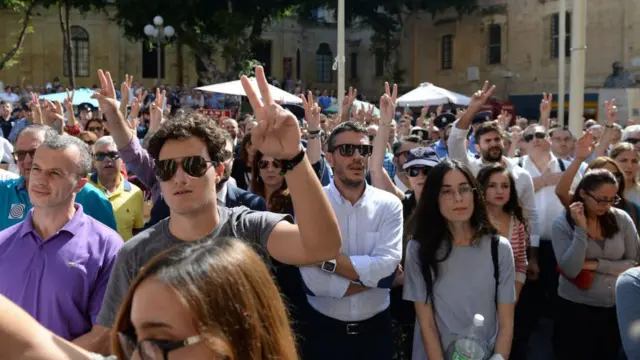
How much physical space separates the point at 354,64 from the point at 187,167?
38.6 meters

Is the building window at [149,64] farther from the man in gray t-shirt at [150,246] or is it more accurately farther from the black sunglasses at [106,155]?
the man in gray t-shirt at [150,246]

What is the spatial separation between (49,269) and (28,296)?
5.8 inches

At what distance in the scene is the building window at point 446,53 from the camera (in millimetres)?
35562

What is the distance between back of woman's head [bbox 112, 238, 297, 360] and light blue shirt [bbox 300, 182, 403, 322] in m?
2.14

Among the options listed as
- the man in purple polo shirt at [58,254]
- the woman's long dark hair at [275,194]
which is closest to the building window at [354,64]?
the woman's long dark hair at [275,194]

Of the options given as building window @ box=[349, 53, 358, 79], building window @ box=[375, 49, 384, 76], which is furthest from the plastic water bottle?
building window @ box=[349, 53, 358, 79]

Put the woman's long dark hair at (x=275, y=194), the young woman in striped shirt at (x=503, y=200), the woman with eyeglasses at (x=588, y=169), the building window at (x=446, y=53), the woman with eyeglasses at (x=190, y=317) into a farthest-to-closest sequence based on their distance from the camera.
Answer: the building window at (x=446, y=53) < the woman with eyeglasses at (x=588, y=169) < the young woman in striped shirt at (x=503, y=200) < the woman's long dark hair at (x=275, y=194) < the woman with eyeglasses at (x=190, y=317)

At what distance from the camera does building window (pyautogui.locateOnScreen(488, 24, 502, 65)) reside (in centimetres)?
3300

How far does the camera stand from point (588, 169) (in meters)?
5.79

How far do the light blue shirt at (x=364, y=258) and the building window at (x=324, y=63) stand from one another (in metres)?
38.5

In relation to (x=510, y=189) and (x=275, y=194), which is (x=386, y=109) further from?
(x=275, y=194)

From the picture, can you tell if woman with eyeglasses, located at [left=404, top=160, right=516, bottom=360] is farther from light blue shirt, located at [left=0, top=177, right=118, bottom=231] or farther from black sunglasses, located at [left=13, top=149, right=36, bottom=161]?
black sunglasses, located at [left=13, top=149, right=36, bottom=161]

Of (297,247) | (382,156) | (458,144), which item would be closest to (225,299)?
(297,247)

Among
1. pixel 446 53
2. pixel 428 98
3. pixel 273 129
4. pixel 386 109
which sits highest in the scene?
pixel 446 53
